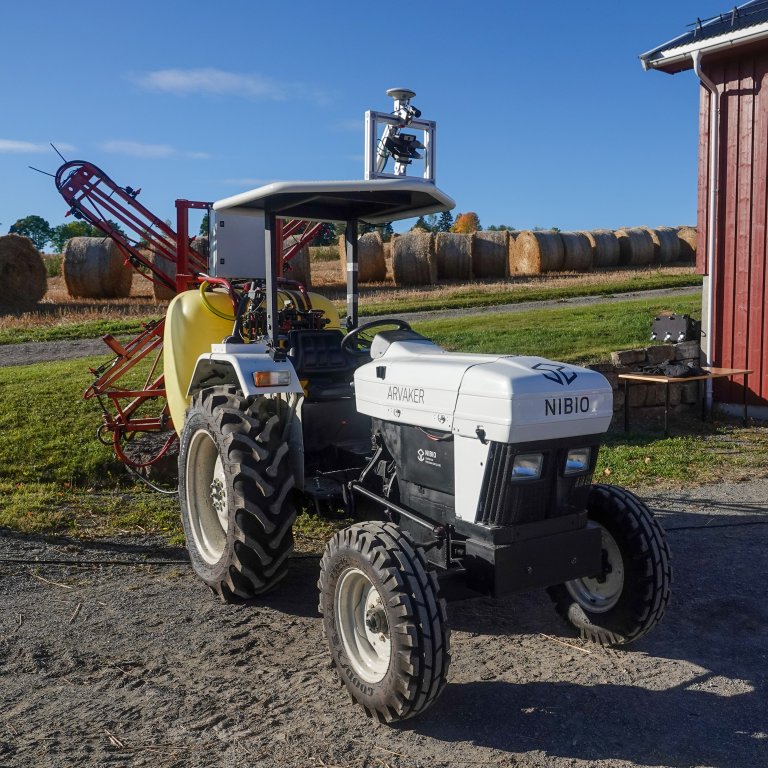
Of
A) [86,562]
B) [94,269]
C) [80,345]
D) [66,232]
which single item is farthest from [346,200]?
[66,232]

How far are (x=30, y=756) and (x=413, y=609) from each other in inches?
55.2

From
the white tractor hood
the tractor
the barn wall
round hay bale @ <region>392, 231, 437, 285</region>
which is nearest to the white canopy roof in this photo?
the tractor

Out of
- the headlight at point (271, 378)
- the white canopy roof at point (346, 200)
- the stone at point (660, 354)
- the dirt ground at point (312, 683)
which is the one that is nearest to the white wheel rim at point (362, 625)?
the dirt ground at point (312, 683)

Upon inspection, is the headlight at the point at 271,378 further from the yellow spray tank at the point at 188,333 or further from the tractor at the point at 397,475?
the yellow spray tank at the point at 188,333

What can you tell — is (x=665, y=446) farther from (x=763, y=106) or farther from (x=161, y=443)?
(x=161, y=443)

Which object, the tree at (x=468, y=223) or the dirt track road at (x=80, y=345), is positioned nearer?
the dirt track road at (x=80, y=345)

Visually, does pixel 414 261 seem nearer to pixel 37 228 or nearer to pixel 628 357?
pixel 628 357

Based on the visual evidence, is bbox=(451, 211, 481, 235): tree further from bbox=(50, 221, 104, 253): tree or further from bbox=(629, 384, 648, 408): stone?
bbox=(629, 384, 648, 408): stone

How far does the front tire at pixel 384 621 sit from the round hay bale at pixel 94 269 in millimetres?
20087

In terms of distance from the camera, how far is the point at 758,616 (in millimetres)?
4203

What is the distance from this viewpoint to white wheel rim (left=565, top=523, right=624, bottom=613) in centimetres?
383

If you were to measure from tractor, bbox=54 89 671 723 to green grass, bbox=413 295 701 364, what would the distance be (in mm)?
5729

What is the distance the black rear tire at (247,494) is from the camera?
4012mm

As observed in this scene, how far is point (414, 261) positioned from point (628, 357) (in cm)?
1676
